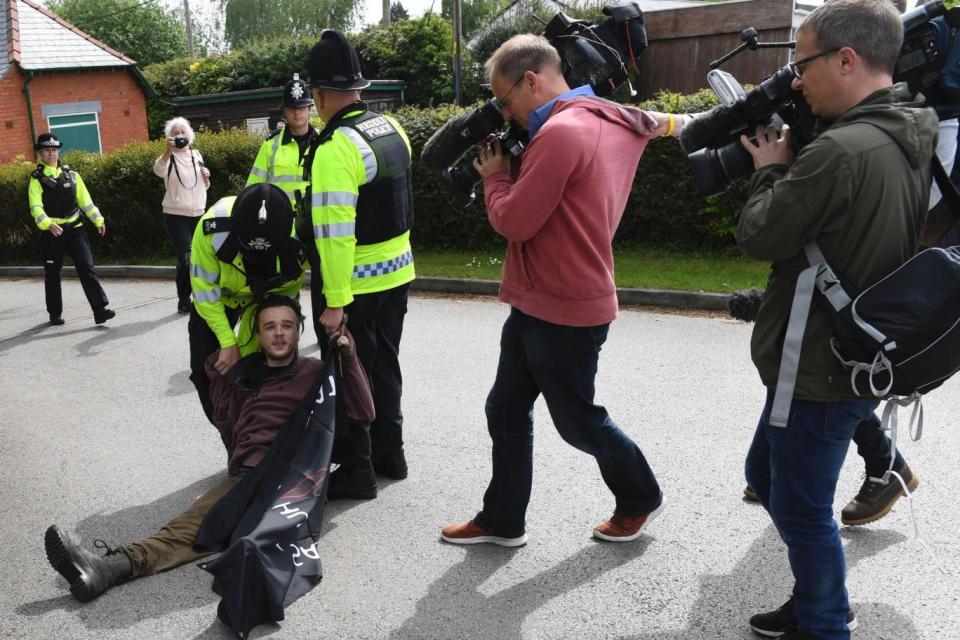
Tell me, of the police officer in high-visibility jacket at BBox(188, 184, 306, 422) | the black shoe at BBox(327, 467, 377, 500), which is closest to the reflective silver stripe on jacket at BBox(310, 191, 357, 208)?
the police officer in high-visibility jacket at BBox(188, 184, 306, 422)

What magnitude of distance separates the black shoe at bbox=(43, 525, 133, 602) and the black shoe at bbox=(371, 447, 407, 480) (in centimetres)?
140

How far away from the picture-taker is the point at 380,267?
4297mm

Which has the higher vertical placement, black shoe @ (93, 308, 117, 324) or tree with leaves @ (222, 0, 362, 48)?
tree with leaves @ (222, 0, 362, 48)

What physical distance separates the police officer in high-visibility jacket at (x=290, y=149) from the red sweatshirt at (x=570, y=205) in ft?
8.30

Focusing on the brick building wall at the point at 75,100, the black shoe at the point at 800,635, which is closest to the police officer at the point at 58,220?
the black shoe at the point at 800,635

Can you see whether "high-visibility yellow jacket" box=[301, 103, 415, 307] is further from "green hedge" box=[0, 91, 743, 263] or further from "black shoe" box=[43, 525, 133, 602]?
"green hedge" box=[0, 91, 743, 263]

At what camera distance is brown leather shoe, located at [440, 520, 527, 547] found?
3828mm

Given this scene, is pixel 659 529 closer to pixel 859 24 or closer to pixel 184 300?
pixel 859 24

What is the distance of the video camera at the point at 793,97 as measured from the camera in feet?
8.81

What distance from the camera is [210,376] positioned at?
14.4 ft

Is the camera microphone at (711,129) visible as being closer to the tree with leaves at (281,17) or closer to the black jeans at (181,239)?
the black jeans at (181,239)

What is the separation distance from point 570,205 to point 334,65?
1.59 m

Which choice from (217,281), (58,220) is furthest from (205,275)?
(58,220)

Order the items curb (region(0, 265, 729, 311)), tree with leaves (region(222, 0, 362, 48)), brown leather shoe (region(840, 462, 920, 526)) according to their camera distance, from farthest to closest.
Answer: tree with leaves (region(222, 0, 362, 48)) < curb (region(0, 265, 729, 311)) < brown leather shoe (region(840, 462, 920, 526))
